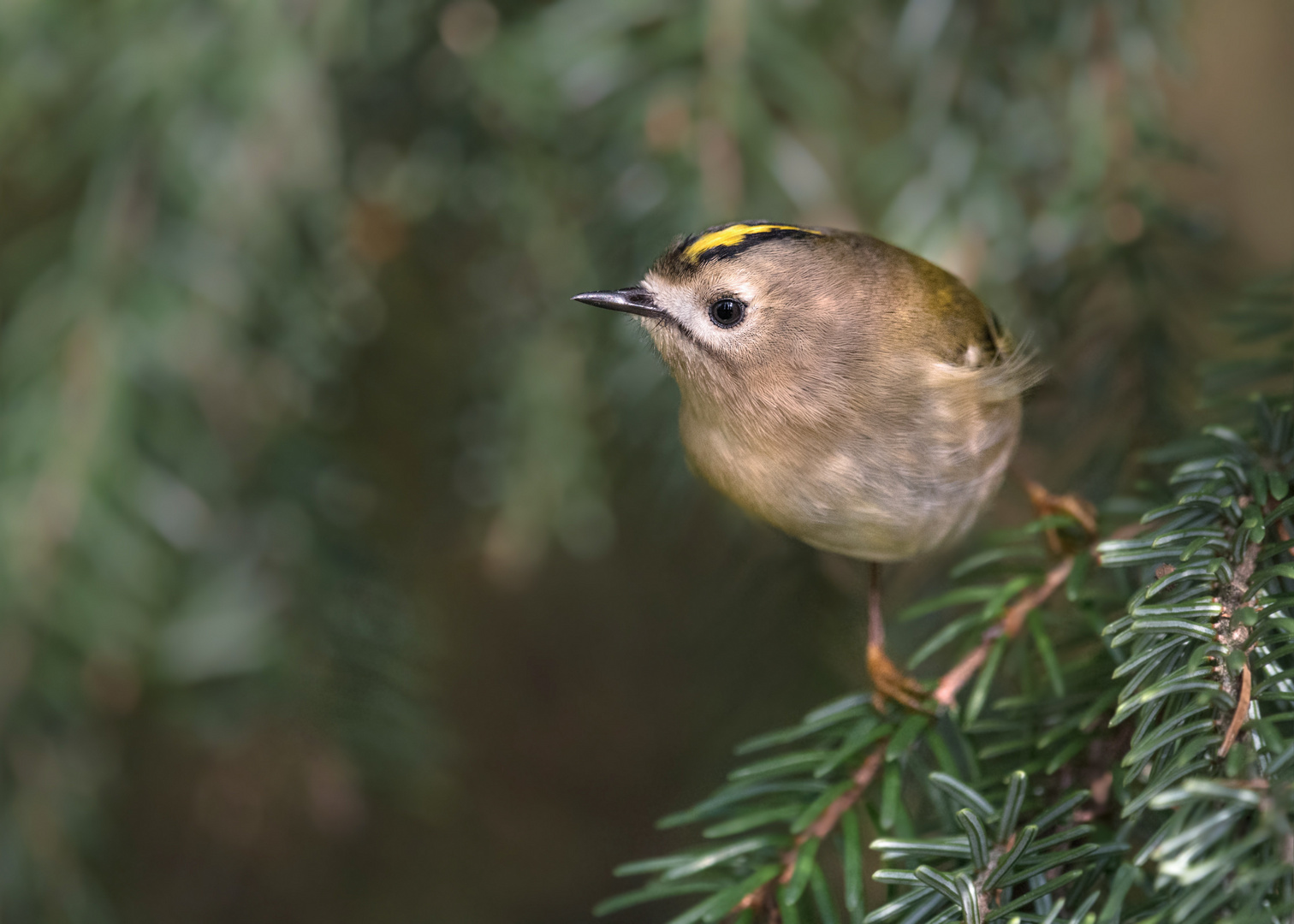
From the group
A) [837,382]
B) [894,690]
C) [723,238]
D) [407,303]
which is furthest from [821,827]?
[407,303]

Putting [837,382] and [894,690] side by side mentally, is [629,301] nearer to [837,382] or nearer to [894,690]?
[837,382]

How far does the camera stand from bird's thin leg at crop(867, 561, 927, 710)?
65 cm

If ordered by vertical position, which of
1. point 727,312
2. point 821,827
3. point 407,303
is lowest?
point 821,827

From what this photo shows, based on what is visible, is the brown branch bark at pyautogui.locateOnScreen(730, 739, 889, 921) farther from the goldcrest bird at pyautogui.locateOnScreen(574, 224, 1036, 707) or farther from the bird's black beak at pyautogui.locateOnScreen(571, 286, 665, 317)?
the bird's black beak at pyautogui.locateOnScreen(571, 286, 665, 317)

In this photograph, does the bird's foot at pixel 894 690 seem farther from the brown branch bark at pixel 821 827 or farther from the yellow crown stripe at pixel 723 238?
the yellow crown stripe at pixel 723 238

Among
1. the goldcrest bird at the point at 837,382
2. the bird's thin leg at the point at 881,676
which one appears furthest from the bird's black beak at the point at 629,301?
the bird's thin leg at the point at 881,676

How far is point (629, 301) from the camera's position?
2.72 ft

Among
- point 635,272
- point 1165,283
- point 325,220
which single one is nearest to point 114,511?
point 325,220

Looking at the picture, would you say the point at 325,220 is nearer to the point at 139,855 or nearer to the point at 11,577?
the point at 11,577

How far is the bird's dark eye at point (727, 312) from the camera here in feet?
2.75

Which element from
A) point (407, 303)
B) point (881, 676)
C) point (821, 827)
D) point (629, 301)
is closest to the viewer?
point (821, 827)

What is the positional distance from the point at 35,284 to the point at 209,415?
206mm

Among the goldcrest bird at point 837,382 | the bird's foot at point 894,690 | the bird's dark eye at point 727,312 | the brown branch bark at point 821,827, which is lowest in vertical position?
the brown branch bark at point 821,827

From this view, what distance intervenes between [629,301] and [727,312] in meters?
0.09
